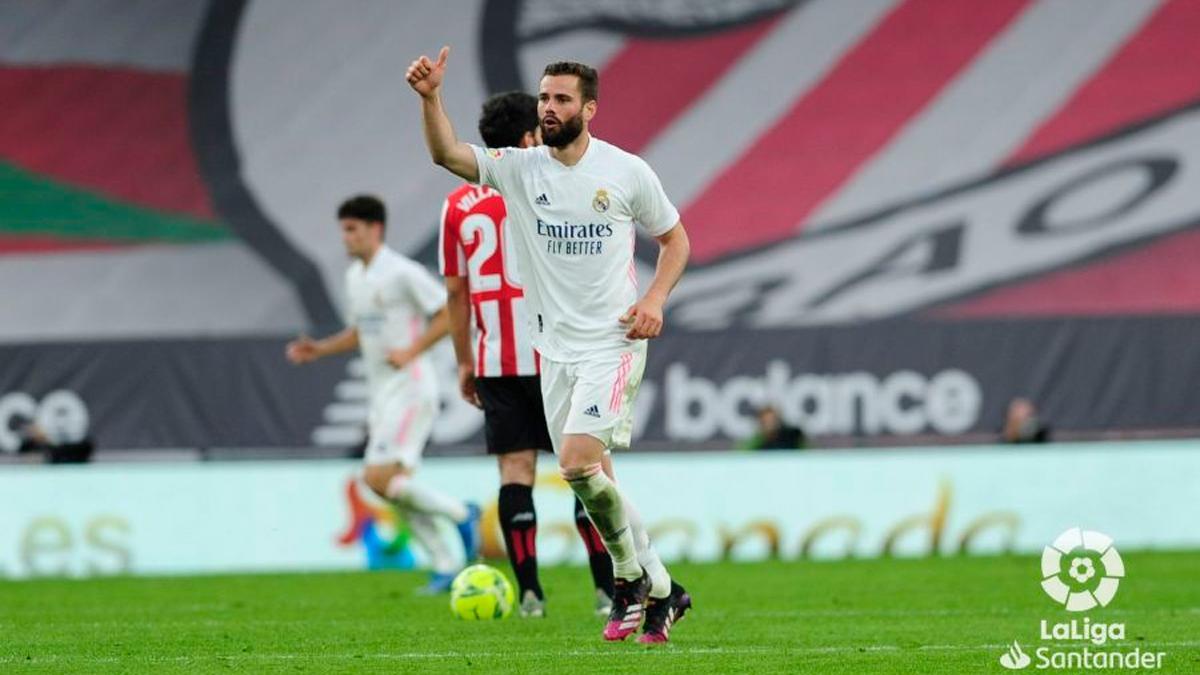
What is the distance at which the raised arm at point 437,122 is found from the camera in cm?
741

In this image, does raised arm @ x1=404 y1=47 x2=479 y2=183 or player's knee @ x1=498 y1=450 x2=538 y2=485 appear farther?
player's knee @ x1=498 y1=450 x2=538 y2=485

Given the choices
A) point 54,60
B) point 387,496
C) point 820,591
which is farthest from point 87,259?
point 820,591

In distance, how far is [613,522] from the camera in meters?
8.12

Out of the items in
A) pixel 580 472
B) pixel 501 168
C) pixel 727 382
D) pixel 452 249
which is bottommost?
pixel 727 382

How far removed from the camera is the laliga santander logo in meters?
10.7

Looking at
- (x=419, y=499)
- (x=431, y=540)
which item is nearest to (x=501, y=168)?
(x=419, y=499)

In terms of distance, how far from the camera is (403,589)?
42.1 feet

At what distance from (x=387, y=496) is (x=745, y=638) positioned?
4807 millimetres

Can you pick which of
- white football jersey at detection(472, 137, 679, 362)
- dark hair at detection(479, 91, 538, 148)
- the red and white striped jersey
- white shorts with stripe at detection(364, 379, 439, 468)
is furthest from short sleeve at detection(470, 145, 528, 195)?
white shorts with stripe at detection(364, 379, 439, 468)

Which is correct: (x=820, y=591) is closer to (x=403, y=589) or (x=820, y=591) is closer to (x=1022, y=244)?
(x=403, y=589)

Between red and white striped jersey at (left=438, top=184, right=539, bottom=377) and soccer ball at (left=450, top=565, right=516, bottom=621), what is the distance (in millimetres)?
942

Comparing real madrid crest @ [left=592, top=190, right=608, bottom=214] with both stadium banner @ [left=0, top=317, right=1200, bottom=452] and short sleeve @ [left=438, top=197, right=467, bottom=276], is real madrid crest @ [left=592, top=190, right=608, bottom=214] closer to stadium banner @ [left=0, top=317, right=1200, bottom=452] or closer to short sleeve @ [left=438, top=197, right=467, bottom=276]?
short sleeve @ [left=438, top=197, right=467, bottom=276]

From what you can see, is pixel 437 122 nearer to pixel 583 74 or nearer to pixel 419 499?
pixel 583 74

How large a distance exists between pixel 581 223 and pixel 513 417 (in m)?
1.93
